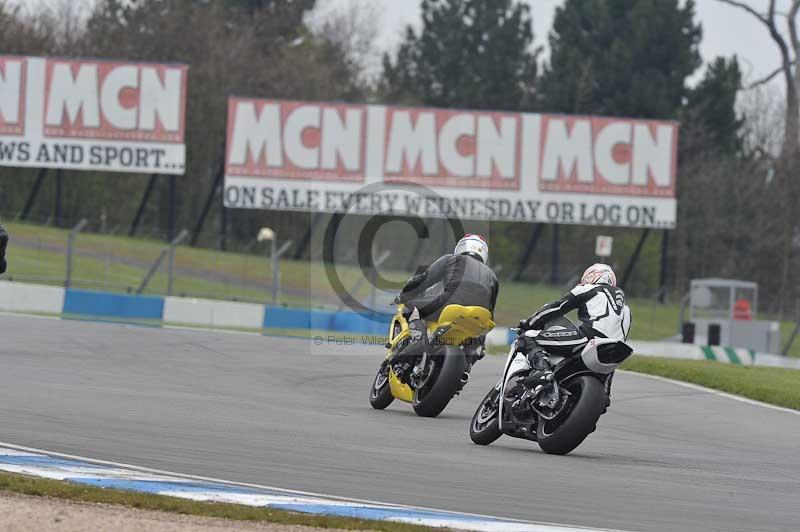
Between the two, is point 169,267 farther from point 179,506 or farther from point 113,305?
point 179,506

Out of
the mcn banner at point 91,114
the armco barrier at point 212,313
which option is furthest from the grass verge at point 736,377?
the mcn banner at point 91,114

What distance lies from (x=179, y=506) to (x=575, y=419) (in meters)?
4.12

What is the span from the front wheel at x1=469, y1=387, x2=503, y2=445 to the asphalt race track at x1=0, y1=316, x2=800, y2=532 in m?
0.12

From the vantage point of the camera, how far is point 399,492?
8703 mm

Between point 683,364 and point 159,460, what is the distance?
1417 cm

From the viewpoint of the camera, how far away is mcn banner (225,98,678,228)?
4544 centimetres

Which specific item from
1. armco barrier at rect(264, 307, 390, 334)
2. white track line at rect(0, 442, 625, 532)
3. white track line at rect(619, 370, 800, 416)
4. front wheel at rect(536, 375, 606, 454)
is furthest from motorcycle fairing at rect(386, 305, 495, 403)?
armco barrier at rect(264, 307, 390, 334)

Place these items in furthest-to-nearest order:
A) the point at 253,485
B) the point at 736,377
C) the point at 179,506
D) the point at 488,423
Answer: the point at 736,377, the point at 488,423, the point at 253,485, the point at 179,506

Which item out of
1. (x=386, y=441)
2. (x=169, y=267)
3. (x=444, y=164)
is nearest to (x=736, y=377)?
(x=386, y=441)

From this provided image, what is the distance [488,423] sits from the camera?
38.8 feet

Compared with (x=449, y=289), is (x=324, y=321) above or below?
below

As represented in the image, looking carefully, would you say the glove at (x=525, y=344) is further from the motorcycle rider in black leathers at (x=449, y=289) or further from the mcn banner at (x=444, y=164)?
the mcn banner at (x=444, y=164)

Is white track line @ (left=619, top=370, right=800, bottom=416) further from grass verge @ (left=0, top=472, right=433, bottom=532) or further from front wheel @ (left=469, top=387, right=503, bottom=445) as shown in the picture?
grass verge @ (left=0, top=472, right=433, bottom=532)

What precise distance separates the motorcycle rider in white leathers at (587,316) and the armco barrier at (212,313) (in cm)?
1950
